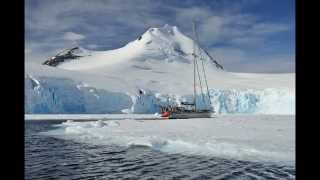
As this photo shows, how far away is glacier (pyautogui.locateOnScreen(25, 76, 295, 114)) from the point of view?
2101 inches

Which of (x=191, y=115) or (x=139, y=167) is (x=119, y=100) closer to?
(x=191, y=115)

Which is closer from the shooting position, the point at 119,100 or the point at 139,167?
the point at 139,167

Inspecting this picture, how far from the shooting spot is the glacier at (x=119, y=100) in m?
53.4

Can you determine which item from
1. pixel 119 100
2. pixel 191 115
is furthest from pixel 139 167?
pixel 119 100

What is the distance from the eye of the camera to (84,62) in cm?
14725

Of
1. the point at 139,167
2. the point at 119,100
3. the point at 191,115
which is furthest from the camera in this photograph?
the point at 119,100

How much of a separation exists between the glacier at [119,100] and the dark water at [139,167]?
131ft

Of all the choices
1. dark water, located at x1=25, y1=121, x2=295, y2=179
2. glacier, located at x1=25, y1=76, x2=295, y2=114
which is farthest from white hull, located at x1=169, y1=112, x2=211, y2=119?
dark water, located at x1=25, y1=121, x2=295, y2=179

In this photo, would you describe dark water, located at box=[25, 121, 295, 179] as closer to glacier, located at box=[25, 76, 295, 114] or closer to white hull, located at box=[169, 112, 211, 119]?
white hull, located at box=[169, 112, 211, 119]

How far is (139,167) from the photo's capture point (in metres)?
10.4

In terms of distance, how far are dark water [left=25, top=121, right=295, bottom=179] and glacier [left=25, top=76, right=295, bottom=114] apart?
39.9 metres

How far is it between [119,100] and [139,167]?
47969 mm

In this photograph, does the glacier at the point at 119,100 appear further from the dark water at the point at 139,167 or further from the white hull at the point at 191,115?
the dark water at the point at 139,167
